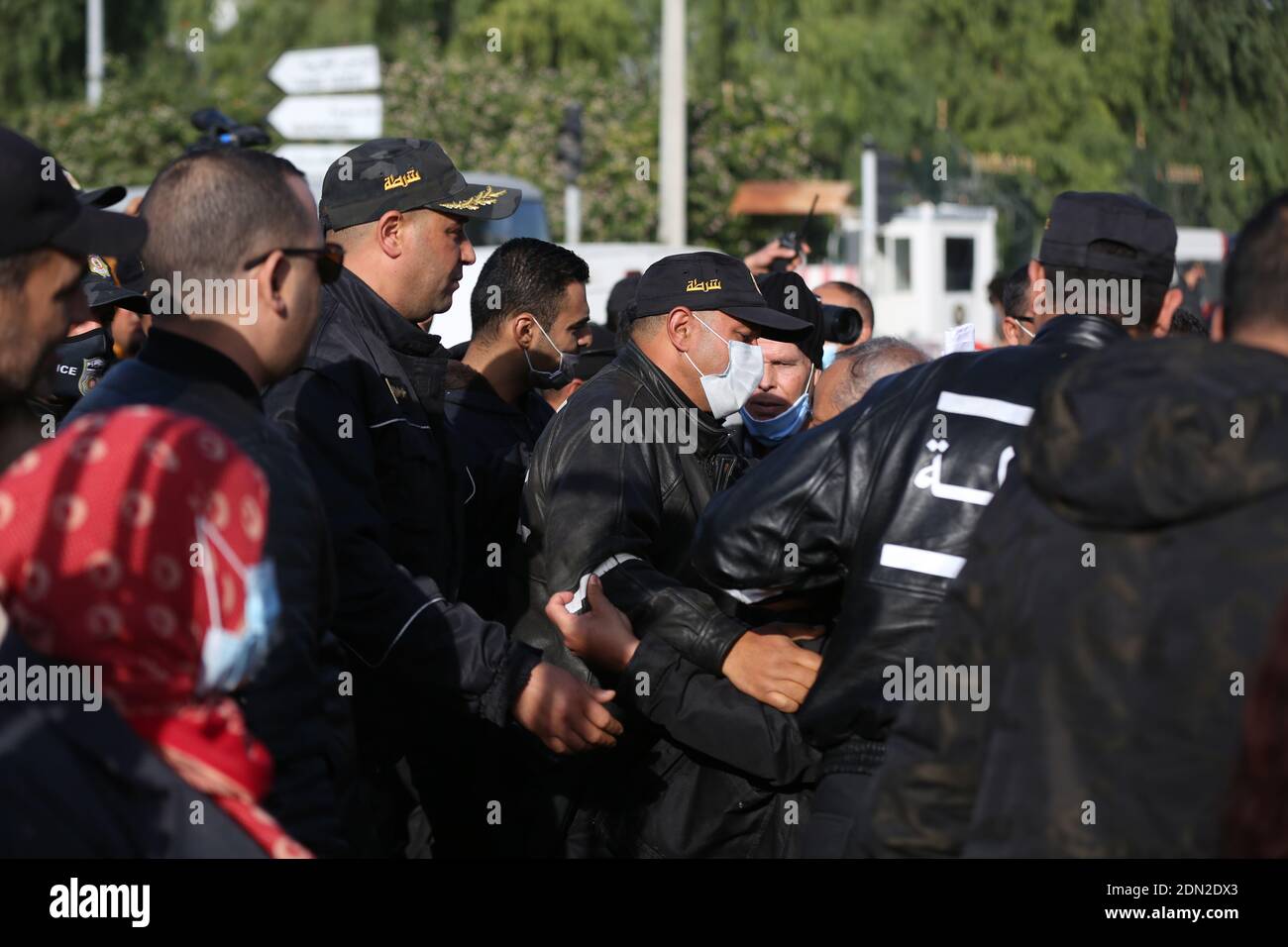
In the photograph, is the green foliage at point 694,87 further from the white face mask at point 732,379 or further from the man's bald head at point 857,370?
the white face mask at point 732,379

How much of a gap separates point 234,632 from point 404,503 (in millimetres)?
1855

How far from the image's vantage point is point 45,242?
2676 millimetres

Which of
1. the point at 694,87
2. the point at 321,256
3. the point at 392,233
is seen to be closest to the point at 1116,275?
the point at 321,256

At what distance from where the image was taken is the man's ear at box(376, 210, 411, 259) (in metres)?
4.57

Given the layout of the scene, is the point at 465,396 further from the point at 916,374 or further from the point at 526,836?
the point at 916,374

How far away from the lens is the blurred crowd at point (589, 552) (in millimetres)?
2150

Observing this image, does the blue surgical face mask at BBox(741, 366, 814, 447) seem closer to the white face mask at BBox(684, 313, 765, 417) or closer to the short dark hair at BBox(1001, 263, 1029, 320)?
the short dark hair at BBox(1001, 263, 1029, 320)

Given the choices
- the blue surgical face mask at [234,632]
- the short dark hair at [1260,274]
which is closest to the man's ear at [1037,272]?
the short dark hair at [1260,274]

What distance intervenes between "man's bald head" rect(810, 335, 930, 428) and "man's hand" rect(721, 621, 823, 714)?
2.11 metres

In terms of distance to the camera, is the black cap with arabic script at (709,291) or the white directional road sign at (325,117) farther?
the white directional road sign at (325,117)

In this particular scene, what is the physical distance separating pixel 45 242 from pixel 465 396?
121 inches

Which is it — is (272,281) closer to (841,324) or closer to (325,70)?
(841,324)

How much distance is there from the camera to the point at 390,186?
461 cm

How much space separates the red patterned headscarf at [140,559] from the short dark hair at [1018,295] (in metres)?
4.51
